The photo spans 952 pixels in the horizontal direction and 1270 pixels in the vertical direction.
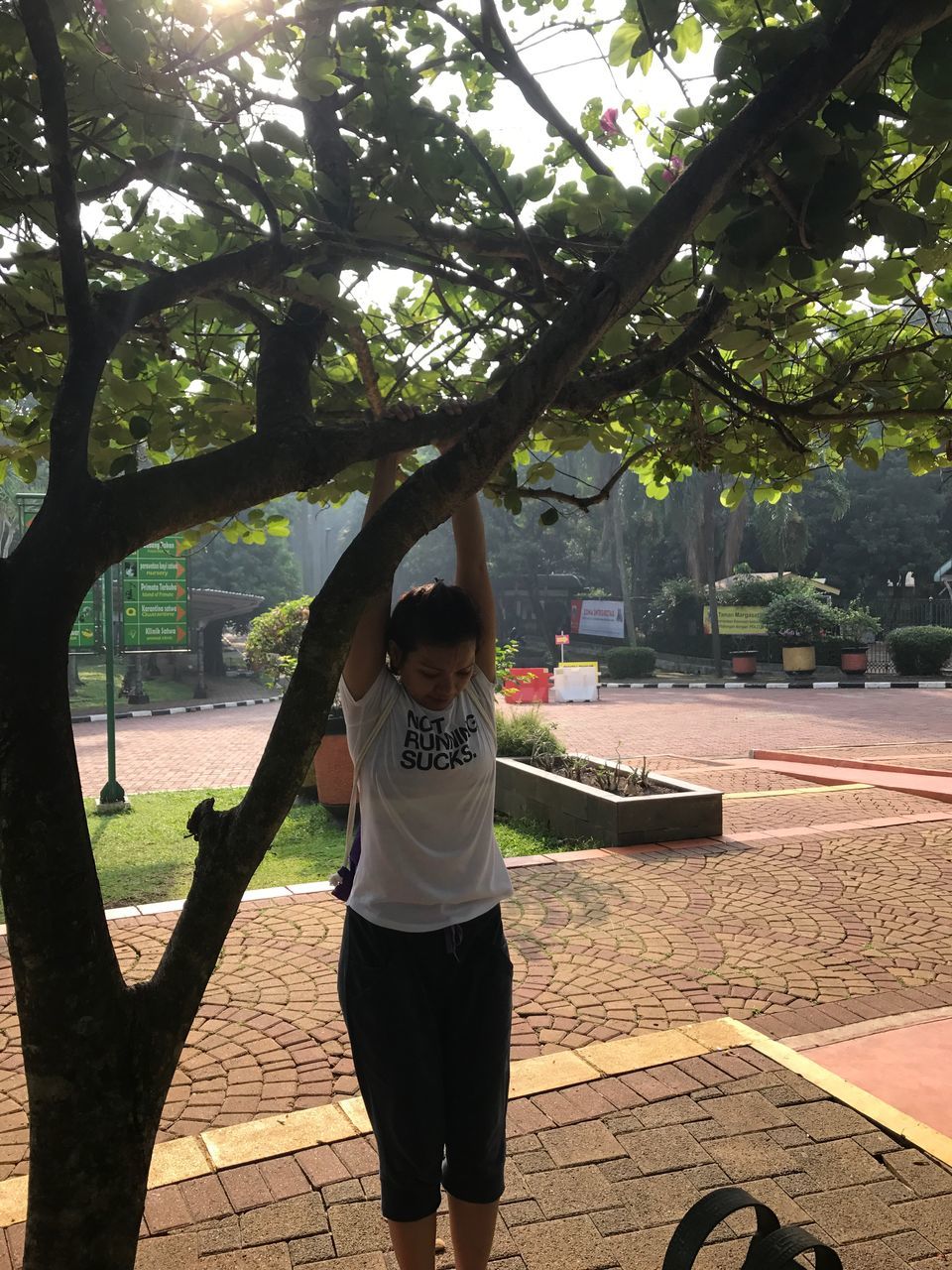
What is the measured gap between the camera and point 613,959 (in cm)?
534

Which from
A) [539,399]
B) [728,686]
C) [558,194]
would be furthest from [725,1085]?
[728,686]

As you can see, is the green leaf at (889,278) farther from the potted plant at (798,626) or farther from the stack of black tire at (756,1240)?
the potted plant at (798,626)

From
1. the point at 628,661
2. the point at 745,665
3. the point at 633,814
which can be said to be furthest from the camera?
the point at 628,661

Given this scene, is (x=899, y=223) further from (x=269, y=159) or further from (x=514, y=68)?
(x=269, y=159)

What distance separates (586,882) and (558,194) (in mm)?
4984

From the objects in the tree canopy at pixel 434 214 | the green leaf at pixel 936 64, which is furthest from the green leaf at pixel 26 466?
→ the green leaf at pixel 936 64

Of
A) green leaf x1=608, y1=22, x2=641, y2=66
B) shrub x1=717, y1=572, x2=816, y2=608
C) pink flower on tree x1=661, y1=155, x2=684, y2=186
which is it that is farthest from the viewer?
shrub x1=717, y1=572, x2=816, y2=608

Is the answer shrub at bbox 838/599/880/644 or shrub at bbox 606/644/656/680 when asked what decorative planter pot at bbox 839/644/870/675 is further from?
shrub at bbox 606/644/656/680

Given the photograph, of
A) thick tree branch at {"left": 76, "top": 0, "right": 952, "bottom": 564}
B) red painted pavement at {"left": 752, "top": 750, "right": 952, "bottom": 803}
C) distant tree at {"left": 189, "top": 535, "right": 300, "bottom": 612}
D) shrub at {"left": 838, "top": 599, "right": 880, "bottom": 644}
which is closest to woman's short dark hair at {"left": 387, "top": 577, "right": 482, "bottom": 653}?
thick tree branch at {"left": 76, "top": 0, "right": 952, "bottom": 564}

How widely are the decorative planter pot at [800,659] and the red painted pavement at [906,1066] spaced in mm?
27352

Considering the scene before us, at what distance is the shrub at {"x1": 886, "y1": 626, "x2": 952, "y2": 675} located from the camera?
28953mm

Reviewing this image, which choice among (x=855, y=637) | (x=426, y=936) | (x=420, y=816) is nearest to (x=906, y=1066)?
(x=426, y=936)

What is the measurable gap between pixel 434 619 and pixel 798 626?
102ft

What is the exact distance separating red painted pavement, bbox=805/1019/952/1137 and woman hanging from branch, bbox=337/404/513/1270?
6.33ft
